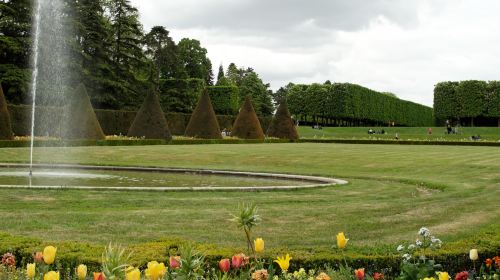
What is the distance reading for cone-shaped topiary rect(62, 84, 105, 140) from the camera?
106 feet

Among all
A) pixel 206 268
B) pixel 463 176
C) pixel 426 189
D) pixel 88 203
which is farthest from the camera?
pixel 463 176

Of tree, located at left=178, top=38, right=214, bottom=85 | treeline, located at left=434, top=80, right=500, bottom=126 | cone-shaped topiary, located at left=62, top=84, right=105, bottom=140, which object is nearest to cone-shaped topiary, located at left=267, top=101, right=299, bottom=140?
cone-shaped topiary, located at left=62, top=84, right=105, bottom=140

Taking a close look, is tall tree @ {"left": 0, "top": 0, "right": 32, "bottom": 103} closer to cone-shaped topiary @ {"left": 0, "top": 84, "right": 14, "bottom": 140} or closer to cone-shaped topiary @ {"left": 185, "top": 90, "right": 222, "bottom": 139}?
cone-shaped topiary @ {"left": 0, "top": 84, "right": 14, "bottom": 140}

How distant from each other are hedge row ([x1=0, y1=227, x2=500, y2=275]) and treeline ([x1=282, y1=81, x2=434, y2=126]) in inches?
2529

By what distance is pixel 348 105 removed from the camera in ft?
229

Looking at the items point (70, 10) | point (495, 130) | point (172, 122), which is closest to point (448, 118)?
point (495, 130)

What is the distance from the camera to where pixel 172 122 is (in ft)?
145

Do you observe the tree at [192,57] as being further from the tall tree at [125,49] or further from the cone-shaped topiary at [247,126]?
the cone-shaped topiary at [247,126]

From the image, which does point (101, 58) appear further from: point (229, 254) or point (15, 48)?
point (229, 254)

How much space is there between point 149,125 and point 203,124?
182 inches

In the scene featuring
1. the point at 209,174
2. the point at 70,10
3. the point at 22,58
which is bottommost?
the point at 209,174

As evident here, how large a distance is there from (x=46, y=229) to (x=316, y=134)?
4984 centimetres

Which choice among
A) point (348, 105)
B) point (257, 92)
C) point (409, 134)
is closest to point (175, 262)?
point (409, 134)

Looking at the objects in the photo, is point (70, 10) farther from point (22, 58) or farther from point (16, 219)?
point (16, 219)
